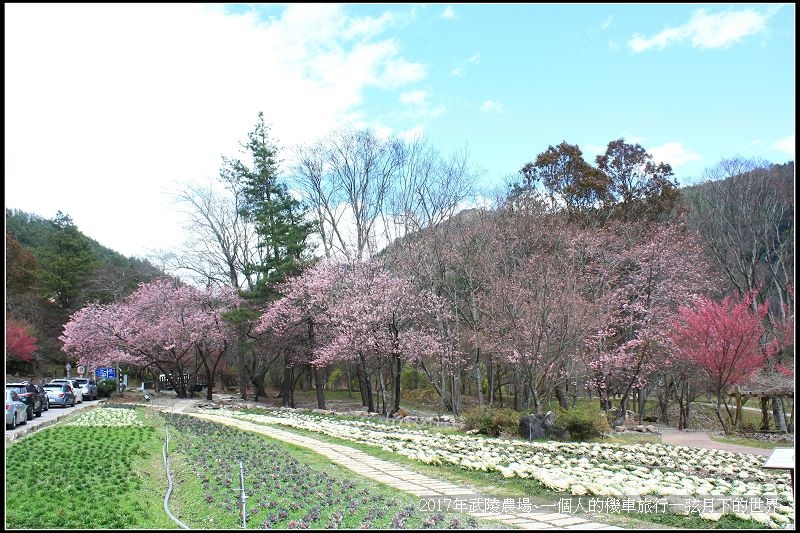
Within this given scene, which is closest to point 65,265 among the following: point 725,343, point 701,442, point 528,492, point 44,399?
point 44,399

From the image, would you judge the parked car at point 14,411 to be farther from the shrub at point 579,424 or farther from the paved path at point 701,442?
the paved path at point 701,442

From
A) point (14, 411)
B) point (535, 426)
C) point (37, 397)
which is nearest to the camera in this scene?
point (535, 426)

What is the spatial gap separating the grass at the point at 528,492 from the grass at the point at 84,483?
4.01 metres

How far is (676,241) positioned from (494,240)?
305 inches

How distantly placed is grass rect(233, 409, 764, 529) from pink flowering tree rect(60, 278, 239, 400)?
25267 millimetres

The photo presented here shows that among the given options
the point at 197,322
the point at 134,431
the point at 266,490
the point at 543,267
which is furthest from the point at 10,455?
the point at 197,322

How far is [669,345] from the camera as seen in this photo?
23.9 m

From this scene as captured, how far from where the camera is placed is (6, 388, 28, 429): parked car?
18148 millimetres

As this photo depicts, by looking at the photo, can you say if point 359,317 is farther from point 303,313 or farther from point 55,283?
point 55,283

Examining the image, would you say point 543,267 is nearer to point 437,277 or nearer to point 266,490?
point 437,277

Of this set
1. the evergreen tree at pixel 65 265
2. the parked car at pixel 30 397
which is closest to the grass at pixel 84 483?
the parked car at pixel 30 397

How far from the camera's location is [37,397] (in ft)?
77.5

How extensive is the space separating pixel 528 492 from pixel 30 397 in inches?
795

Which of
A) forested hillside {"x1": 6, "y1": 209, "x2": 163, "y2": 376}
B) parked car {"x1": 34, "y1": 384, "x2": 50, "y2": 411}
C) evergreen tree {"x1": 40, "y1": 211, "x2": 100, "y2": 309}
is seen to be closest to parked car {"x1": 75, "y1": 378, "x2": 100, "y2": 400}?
parked car {"x1": 34, "y1": 384, "x2": 50, "y2": 411}
